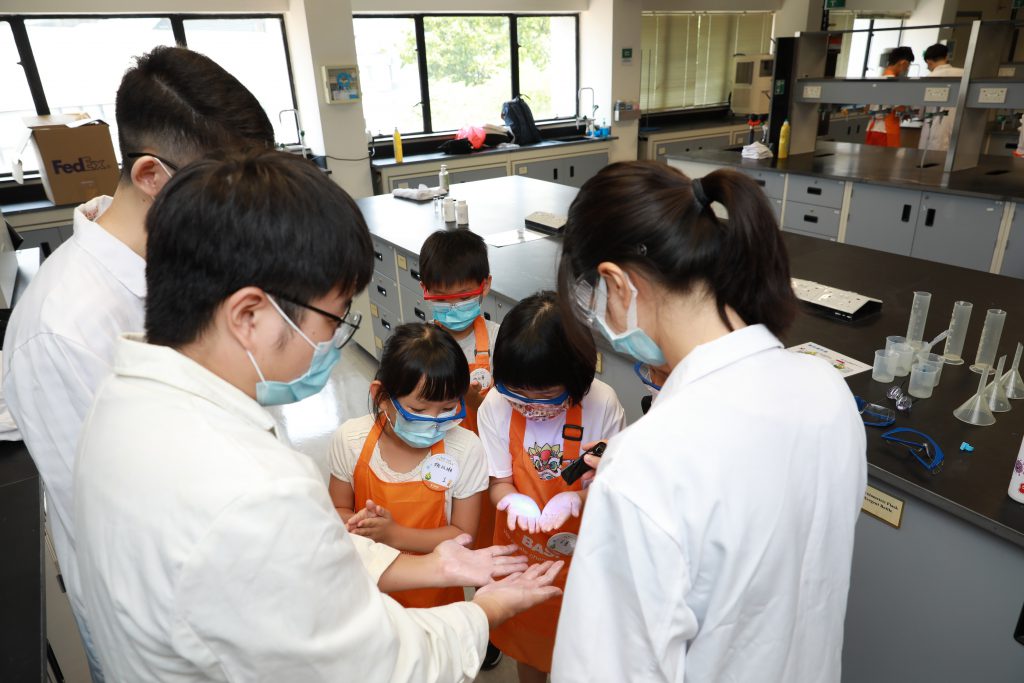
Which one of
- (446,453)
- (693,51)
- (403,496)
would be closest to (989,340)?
(446,453)

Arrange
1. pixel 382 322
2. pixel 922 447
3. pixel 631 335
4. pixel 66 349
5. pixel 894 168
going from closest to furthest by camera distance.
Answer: pixel 631 335 → pixel 66 349 → pixel 922 447 → pixel 382 322 → pixel 894 168

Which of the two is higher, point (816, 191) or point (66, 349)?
point (66, 349)

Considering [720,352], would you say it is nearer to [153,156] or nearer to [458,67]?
[153,156]

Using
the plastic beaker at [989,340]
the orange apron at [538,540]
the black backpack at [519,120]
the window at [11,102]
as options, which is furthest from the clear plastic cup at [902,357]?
the window at [11,102]

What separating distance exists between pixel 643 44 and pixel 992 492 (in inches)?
266

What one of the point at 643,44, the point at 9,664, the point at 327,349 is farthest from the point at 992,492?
the point at 643,44

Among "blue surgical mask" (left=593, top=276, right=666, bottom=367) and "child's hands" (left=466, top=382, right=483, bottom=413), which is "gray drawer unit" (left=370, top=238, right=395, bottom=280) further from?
"blue surgical mask" (left=593, top=276, right=666, bottom=367)

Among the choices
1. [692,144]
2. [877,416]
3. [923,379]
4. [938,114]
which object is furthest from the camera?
[692,144]

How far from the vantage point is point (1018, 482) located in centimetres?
121

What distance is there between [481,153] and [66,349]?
4.95 m

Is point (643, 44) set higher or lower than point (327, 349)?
higher

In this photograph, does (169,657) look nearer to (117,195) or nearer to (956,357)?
(117,195)

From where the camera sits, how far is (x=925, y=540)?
1.34 metres

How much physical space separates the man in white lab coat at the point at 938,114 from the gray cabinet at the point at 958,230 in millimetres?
1471
